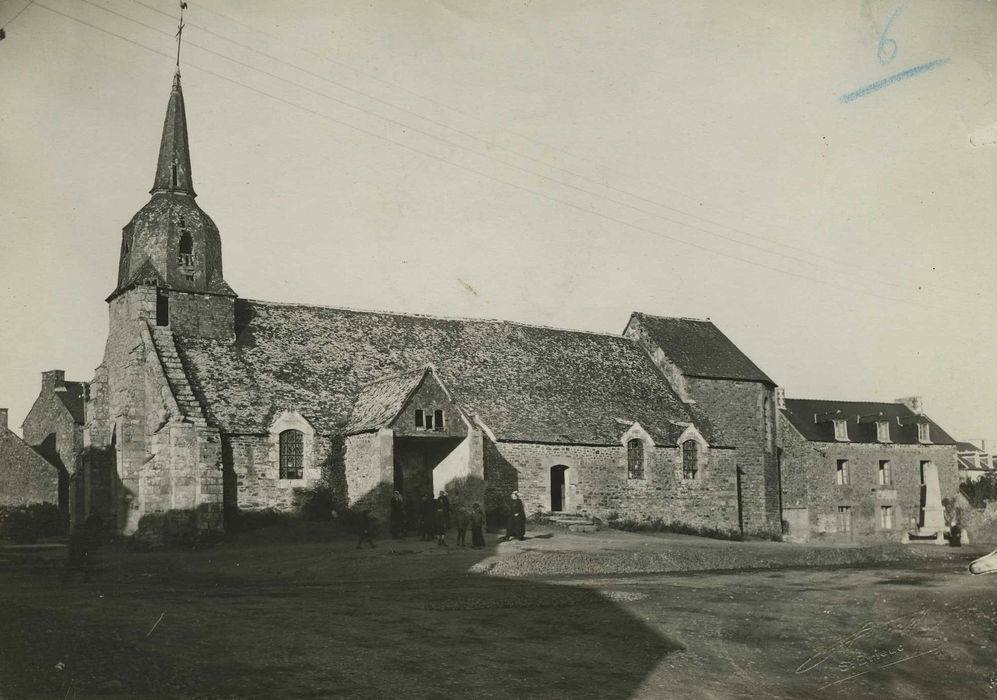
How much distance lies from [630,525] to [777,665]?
2211 centimetres

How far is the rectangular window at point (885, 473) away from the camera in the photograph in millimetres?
48156

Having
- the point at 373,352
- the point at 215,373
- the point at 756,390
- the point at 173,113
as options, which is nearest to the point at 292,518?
the point at 215,373

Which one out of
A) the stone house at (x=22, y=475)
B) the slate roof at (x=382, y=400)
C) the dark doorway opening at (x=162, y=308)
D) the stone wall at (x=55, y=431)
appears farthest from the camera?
the stone wall at (x=55, y=431)

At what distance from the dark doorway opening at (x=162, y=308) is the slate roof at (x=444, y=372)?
1.22m

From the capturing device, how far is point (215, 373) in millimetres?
29547

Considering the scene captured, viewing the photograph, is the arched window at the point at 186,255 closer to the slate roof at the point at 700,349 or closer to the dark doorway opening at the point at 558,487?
the dark doorway opening at the point at 558,487

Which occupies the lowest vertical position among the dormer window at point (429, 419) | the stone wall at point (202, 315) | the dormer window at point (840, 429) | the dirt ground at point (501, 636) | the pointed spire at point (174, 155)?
the dirt ground at point (501, 636)

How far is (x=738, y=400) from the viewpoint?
3938 cm

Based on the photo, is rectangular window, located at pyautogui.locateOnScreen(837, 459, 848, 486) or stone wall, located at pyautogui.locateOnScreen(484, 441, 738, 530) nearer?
stone wall, located at pyautogui.locateOnScreen(484, 441, 738, 530)

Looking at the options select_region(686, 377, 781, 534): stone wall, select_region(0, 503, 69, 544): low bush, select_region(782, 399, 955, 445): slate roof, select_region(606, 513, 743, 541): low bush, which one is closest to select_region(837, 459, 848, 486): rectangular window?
select_region(782, 399, 955, 445): slate roof

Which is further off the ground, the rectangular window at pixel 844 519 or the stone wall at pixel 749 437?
the stone wall at pixel 749 437

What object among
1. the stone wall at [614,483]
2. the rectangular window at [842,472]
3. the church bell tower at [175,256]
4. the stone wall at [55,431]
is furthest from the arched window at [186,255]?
the rectangular window at [842,472]

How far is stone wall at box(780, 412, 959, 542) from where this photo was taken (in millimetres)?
44594

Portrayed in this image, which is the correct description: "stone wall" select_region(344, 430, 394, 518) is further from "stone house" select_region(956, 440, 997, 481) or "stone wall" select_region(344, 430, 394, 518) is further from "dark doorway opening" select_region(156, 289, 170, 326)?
"stone house" select_region(956, 440, 997, 481)
